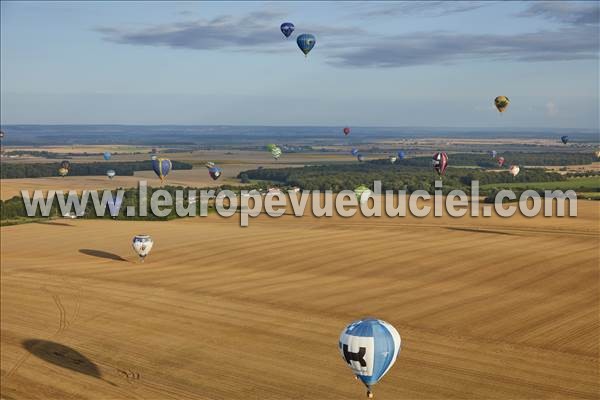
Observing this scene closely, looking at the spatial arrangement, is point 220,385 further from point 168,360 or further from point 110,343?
point 110,343

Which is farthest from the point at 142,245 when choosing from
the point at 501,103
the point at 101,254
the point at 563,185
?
the point at 563,185

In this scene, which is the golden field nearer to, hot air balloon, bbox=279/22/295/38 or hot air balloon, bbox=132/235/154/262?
hot air balloon, bbox=132/235/154/262

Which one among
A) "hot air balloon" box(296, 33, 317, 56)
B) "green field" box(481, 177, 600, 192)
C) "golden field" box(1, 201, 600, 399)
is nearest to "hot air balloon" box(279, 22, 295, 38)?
"hot air balloon" box(296, 33, 317, 56)

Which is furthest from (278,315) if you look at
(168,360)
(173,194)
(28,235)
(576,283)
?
(173,194)

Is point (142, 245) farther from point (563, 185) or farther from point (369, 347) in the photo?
point (563, 185)

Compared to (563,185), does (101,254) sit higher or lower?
lower

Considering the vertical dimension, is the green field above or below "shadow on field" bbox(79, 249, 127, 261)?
above
